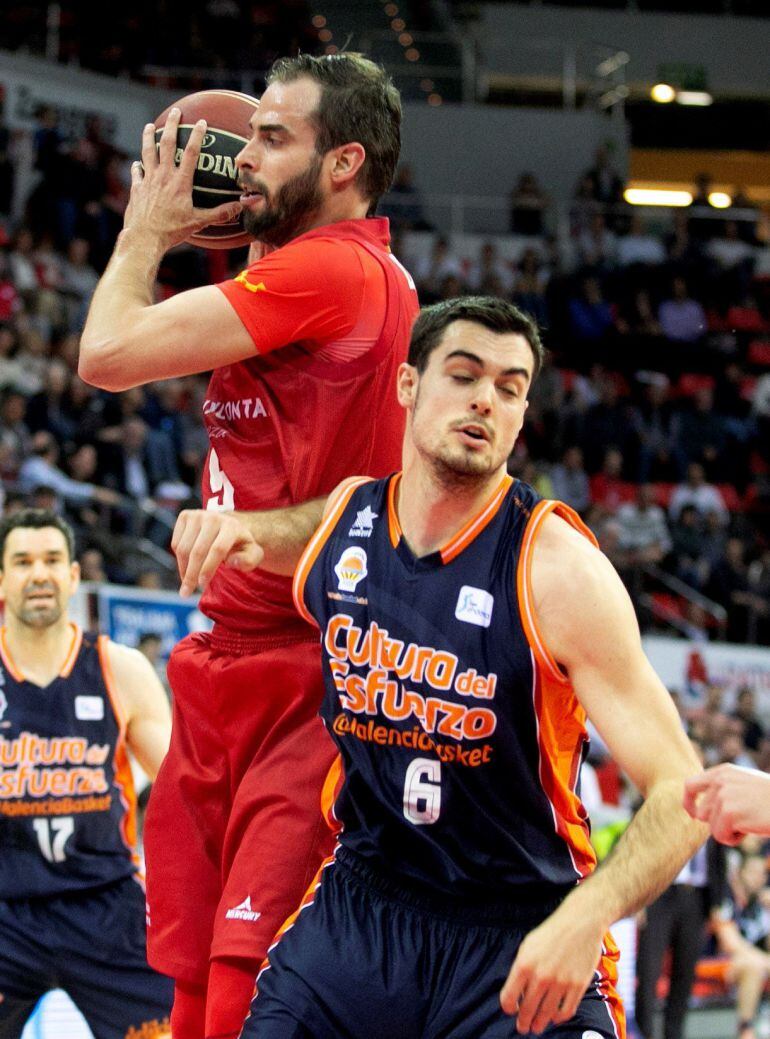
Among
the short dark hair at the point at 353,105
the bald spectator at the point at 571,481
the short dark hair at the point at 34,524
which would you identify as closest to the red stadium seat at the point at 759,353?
the bald spectator at the point at 571,481

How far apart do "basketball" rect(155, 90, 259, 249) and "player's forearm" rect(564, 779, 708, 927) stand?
5.68 ft

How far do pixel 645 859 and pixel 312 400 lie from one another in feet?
4.38

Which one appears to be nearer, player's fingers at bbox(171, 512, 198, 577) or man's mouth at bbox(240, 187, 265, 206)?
player's fingers at bbox(171, 512, 198, 577)

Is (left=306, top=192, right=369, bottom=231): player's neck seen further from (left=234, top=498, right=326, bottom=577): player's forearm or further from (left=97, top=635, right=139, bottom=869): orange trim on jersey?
(left=97, top=635, right=139, bottom=869): orange trim on jersey

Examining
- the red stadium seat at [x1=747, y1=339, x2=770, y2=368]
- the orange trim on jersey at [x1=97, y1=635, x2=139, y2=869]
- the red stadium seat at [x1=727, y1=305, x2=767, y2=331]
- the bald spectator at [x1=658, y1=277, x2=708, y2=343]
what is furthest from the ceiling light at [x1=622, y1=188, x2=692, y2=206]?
the orange trim on jersey at [x1=97, y1=635, x2=139, y2=869]

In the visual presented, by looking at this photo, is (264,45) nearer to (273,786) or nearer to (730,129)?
(730,129)

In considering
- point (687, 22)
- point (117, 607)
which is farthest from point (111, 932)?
point (687, 22)

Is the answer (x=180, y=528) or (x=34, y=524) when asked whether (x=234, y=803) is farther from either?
(x=34, y=524)

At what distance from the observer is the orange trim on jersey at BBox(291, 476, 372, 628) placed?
11.8ft

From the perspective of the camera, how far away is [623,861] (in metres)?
3.03

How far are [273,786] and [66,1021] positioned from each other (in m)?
3.87

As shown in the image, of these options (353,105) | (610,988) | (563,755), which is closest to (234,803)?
(563,755)

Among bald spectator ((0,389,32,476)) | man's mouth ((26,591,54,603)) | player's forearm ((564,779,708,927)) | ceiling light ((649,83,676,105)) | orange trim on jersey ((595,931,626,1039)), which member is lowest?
orange trim on jersey ((595,931,626,1039))

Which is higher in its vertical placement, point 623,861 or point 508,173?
point 508,173
